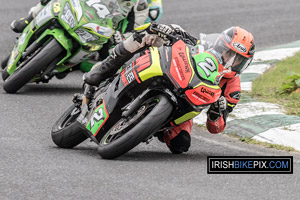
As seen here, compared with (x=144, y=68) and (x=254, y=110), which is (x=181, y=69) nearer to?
(x=144, y=68)

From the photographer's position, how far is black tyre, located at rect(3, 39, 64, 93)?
9172 mm

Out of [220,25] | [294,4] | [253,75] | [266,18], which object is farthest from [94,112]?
[294,4]

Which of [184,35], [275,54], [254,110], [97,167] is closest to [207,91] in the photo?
[184,35]

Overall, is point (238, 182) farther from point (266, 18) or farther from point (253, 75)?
point (266, 18)

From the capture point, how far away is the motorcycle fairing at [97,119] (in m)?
6.90

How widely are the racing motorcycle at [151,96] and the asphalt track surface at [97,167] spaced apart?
0.22 meters

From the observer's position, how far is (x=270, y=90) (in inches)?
385

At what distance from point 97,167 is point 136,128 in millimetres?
424

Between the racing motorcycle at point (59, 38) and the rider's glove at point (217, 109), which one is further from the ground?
the rider's glove at point (217, 109)

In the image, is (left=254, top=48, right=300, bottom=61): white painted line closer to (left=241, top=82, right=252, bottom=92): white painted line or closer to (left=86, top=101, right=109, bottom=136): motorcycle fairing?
(left=241, top=82, right=252, bottom=92): white painted line

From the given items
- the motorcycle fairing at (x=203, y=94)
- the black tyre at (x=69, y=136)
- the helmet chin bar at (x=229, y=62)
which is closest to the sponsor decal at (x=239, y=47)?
the helmet chin bar at (x=229, y=62)

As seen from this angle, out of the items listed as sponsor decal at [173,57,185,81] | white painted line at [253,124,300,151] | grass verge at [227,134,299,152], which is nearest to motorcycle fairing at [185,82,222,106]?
sponsor decal at [173,57,185,81]

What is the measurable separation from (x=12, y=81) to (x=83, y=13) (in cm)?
110

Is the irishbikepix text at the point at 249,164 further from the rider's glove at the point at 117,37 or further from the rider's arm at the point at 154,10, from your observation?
the rider's arm at the point at 154,10
